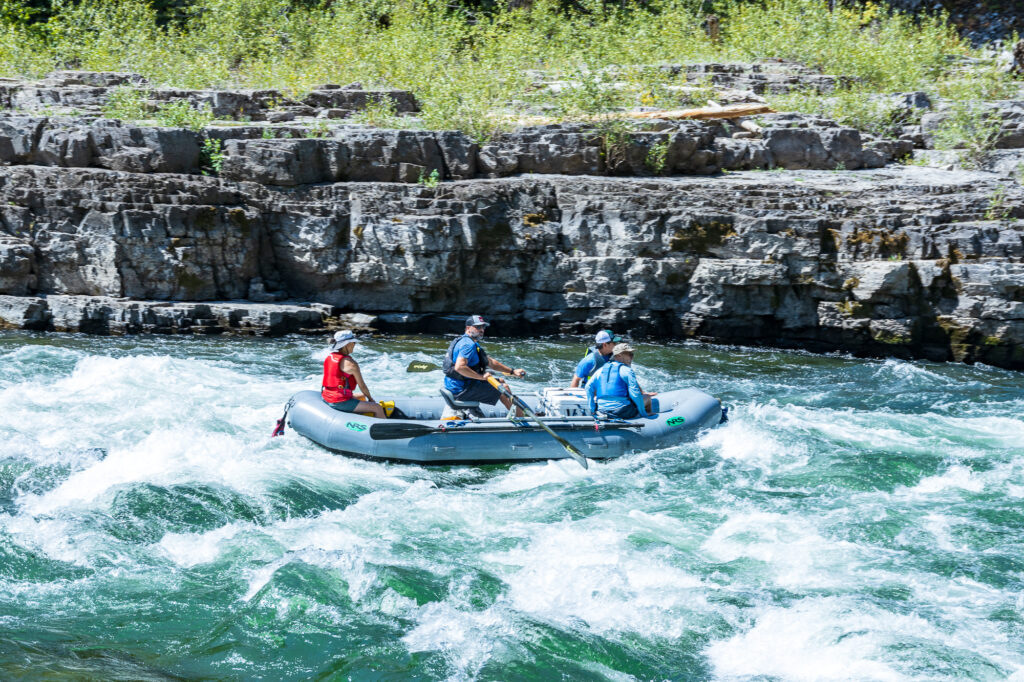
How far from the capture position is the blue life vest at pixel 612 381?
27.9 feet

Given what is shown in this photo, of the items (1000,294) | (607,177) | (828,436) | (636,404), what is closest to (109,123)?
(607,177)

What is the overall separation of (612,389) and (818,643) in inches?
146

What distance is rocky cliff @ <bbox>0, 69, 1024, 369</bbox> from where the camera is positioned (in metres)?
12.6

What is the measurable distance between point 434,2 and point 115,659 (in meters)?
21.0

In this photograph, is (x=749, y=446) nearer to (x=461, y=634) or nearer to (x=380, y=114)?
(x=461, y=634)

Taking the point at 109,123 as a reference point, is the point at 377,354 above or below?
below

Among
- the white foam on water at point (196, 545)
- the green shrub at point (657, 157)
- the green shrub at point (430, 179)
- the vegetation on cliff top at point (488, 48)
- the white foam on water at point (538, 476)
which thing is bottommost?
the white foam on water at point (538, 476)

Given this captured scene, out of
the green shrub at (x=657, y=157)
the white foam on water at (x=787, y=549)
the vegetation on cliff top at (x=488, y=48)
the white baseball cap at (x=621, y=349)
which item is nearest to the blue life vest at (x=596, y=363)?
the white baseball cap at (x=621, y=349)

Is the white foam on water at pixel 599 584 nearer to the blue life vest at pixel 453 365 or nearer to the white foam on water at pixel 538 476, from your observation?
the white foam on water at pixel 538 476

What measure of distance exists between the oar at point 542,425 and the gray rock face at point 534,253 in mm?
5228

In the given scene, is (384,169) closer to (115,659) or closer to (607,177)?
(607,177)

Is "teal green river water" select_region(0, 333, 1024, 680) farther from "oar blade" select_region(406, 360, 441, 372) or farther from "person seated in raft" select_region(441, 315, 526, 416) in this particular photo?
"oar blade" select_region(406, 360, 441, 372)

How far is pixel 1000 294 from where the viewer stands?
1178 cm

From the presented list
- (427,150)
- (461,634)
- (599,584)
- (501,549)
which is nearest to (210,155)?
(427,150)
